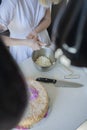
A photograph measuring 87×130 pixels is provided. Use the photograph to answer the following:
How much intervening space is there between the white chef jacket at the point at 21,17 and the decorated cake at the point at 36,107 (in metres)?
0.37

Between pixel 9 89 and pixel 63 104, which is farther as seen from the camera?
pixel 63 104

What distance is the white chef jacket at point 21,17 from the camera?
122cm

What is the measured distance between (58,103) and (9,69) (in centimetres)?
69

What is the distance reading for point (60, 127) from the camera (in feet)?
2.77

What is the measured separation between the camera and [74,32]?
33 cm

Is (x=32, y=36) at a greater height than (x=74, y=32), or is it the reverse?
(x=74, y=32)

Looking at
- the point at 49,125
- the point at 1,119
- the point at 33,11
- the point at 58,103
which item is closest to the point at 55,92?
the point at 58,103

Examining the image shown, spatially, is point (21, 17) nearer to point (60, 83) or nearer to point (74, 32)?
point (60, 83)

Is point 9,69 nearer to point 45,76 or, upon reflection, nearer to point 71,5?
point 71,5

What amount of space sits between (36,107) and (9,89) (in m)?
0.60

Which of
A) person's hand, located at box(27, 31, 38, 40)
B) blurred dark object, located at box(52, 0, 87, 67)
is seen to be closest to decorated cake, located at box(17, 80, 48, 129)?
person's hand, located at box(27, 31, 38, 40)

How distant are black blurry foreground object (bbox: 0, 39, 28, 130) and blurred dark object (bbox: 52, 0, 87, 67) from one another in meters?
0.10

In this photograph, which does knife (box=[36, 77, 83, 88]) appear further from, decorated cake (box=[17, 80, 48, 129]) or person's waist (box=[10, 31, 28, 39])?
person's waist (box=[10, 31, 28, 39])

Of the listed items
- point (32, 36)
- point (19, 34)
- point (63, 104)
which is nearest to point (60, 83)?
point (63, 104)
